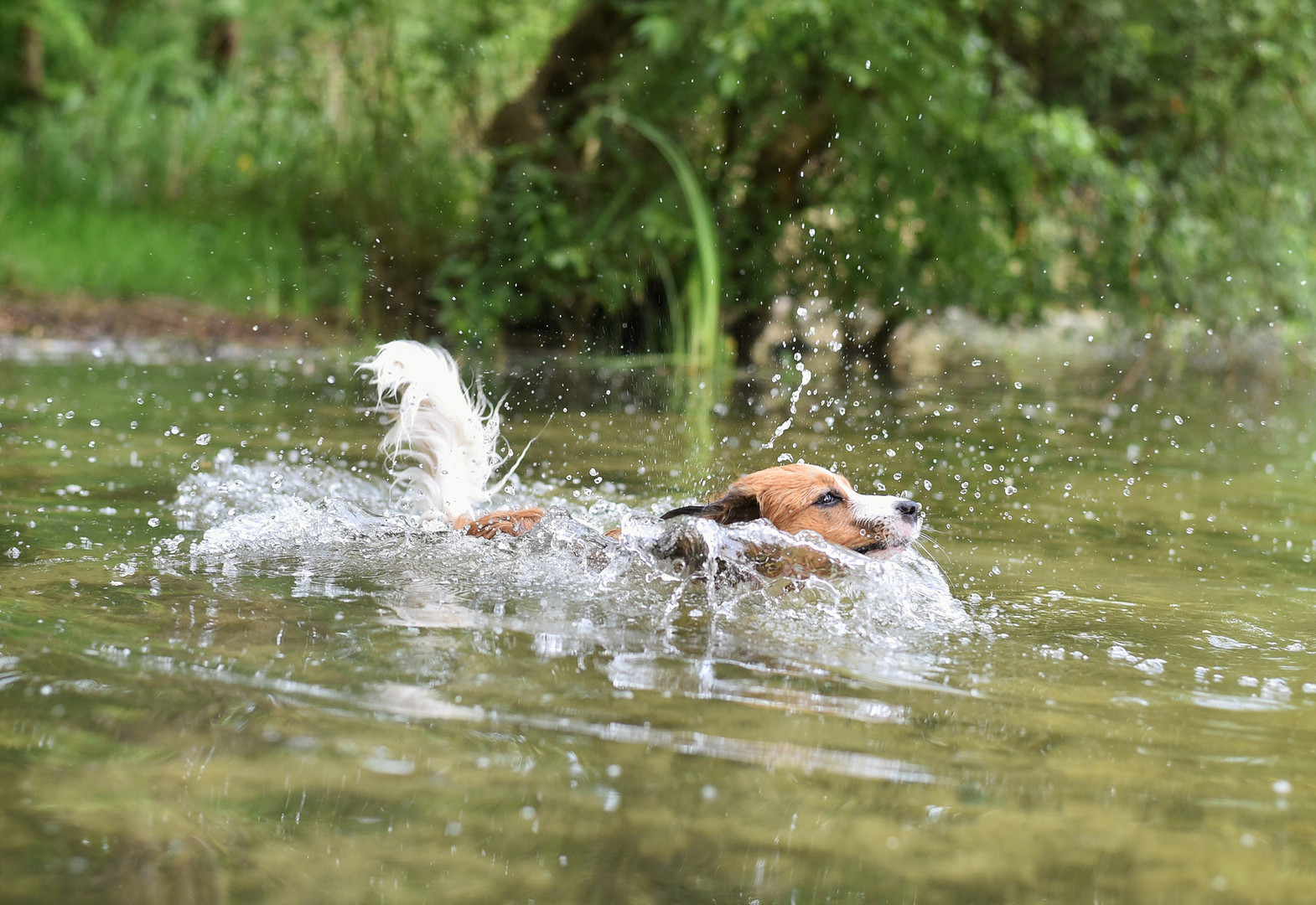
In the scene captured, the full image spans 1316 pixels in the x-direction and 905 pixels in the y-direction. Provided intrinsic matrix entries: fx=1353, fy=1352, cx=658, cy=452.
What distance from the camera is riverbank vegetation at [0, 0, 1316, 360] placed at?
11133mm

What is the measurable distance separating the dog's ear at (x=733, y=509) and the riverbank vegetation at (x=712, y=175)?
575 centimetres

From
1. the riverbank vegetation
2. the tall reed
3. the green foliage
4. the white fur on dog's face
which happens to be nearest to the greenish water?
the white fur on dog's face

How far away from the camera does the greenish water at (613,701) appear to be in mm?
2307

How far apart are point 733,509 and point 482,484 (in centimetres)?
122

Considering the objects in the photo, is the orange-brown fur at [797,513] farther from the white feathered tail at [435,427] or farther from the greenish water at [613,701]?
the white feathered tail at [435,427]

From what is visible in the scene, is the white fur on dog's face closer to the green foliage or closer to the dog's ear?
the dog's ear

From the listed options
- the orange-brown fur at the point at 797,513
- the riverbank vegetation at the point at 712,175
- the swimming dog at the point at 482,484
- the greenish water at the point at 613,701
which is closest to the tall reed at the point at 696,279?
the riverbank vegetation at the point at 712,175

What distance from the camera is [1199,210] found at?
1240cm

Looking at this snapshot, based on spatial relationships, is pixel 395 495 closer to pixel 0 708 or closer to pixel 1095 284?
pixel 0 708

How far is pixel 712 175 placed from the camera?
11984 millimetres

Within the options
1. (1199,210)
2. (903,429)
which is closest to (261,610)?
(903,429)

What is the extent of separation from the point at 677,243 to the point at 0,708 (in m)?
8.71

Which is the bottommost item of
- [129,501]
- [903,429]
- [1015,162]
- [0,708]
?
[0,708]

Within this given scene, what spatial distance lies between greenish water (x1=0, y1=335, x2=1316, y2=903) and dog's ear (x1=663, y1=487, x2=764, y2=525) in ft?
1.08
